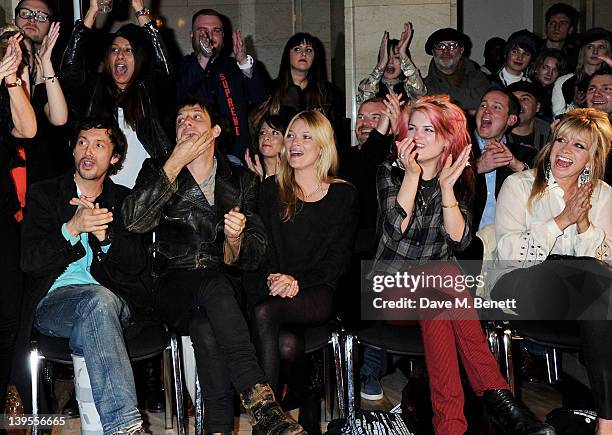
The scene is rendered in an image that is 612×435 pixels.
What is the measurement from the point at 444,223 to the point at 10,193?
177 centimetres

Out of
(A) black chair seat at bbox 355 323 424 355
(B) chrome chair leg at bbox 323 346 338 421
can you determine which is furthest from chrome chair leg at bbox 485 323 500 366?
(B) chrome chair leg at bbox 323 346 338 421

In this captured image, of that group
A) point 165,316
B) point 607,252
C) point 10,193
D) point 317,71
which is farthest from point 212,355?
point 317,71

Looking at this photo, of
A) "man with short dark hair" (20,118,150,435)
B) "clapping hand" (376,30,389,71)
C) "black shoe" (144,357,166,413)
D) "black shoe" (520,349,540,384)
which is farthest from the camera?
"clapping hand" (376,30,389,71)

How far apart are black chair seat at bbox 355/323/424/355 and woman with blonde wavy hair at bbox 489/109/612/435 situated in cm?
45

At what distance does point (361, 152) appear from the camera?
4555 mm

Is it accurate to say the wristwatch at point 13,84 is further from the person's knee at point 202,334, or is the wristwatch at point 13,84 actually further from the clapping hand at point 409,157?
the clapping hand at point 409,157

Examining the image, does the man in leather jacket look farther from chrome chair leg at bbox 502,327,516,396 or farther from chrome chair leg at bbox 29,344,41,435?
chrome chair leg at bbox 502,327,516,396

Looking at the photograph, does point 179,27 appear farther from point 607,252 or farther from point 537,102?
point 607,252

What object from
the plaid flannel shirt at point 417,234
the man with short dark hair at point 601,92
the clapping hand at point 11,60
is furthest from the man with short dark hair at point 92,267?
the man with short dark hair at point 601,92

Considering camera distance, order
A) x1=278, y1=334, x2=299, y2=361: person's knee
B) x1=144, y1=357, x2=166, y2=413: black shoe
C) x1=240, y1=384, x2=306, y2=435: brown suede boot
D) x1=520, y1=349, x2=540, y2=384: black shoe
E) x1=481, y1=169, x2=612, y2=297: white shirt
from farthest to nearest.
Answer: x1=520, y1=349, x2=540, y2=384: black shoe < x1=144, y1=357, x2=166, y2=413: black shoe < x1=481, y1=169, x2=612, y2=297: white shirt < x1=278, y1=334, x2=299, y2=361: person's knee < x1=240, y1=384, x2=306, y2=435: brown suede boot

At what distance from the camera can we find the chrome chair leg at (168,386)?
12.1 feet

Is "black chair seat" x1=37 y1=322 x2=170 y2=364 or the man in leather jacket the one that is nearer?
the man in leather jacket

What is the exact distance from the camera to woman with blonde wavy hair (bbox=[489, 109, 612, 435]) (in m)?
3.72

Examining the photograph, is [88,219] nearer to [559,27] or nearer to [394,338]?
[394,338]
